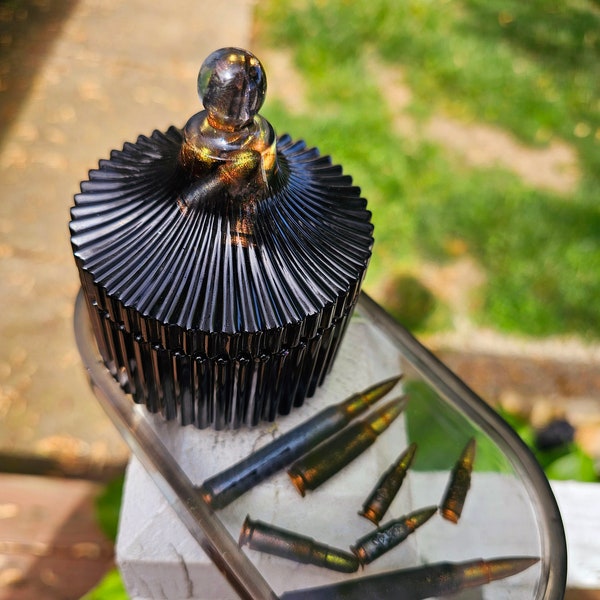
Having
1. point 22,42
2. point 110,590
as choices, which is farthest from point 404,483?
point 22,42

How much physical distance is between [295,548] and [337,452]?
0.13 m

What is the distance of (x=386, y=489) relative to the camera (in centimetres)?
84

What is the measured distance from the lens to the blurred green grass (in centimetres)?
212

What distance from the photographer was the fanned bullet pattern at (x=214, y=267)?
640mm

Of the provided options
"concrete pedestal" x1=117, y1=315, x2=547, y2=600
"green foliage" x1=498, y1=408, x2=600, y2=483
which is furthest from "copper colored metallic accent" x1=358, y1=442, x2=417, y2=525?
"green foliage" x1=498, y1=408, x2=600, y2=483

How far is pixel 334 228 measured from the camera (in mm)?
699

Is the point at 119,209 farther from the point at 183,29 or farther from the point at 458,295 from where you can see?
the point at 183,29

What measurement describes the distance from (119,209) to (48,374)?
4.43 ft

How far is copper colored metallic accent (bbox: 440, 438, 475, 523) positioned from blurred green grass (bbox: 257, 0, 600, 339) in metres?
1.09

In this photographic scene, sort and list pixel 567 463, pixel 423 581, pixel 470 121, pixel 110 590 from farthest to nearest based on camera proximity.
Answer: pixel 470 121
pixel 567 463
pixel 110 590
pixel 423 581

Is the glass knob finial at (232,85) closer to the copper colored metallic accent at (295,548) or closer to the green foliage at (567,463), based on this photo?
the copper colored metallic accent at (295,548)

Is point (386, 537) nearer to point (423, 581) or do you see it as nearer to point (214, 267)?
point (423, 581)

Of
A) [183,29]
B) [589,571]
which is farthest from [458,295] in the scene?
[183,29]

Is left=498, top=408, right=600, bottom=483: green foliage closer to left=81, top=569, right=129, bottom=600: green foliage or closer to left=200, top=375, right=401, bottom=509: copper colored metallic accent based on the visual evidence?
left=200, top=375, right=401, bottom=509: copper colored metallic accent
